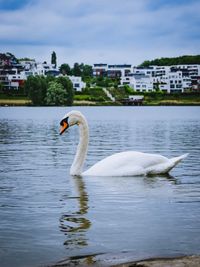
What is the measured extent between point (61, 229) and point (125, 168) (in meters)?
7.04

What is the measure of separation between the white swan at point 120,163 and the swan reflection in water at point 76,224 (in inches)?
133

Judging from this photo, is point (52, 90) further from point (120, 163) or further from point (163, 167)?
point (120, 163)

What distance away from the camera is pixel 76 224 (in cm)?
1138

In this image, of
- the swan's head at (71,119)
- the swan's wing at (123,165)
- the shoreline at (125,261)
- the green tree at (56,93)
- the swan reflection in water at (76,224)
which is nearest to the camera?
the shoreline at (125,261)

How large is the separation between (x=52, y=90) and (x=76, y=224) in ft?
565

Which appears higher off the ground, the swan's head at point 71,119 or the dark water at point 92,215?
the swan's head at point 71,119

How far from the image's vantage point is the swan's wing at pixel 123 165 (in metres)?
17.7

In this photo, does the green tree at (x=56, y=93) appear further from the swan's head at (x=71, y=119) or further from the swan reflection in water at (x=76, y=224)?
the swan reflection in water at (x=76, y=224)

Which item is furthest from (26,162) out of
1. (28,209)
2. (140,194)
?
(28,209)

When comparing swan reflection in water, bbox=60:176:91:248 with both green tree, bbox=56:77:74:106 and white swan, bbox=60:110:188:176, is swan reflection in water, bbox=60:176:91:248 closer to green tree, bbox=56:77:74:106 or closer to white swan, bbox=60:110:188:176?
white swan, bbox=60:110:188:176

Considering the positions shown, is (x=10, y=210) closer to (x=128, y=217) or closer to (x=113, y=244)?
(x=128, y=217)

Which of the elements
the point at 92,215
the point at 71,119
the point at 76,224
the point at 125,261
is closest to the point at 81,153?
the point at 71,119

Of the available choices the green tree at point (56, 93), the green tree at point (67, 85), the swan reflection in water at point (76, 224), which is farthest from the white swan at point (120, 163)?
the green tree at point (67, 85)

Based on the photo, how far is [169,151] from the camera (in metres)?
28.0
